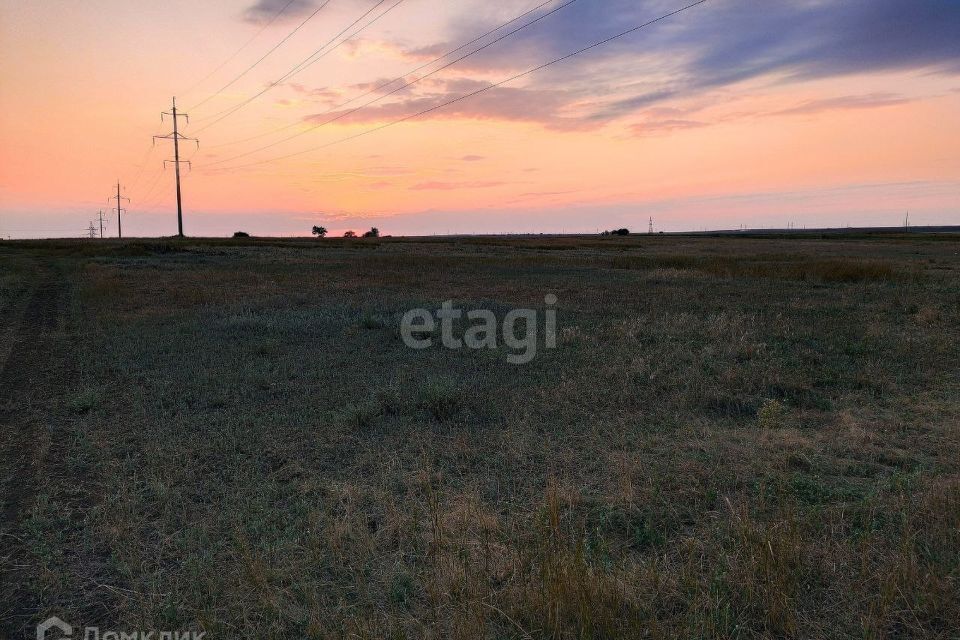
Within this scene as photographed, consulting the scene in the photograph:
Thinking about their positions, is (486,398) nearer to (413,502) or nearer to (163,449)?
(413,502)

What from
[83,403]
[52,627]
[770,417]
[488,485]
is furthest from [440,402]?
[83,403]

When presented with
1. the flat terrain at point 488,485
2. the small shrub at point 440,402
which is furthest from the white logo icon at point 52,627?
the small shrub at point 440,402

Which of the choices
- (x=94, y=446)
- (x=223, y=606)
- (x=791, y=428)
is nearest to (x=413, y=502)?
(x=223, y=606)

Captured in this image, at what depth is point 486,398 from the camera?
8258 millimetres

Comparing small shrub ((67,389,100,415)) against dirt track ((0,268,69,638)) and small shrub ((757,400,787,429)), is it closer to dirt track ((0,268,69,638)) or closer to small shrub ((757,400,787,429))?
dirt track ((0,268,69,638))

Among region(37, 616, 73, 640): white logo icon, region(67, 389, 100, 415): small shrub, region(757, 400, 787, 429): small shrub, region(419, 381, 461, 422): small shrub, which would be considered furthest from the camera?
region(67, 389, 100, 415): small shrub

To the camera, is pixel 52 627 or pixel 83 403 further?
pixel 83 403

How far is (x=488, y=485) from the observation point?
17.9 feet

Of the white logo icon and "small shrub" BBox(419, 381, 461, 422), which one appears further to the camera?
"small shrub" BBox(419, 381, 461, 422)

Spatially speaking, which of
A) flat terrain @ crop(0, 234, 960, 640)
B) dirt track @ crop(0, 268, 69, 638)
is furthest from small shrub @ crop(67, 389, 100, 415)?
dirt track @ crop(0, 268, 69, 638)

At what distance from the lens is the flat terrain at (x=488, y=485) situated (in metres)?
3.49

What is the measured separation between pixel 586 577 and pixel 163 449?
5264 millimetres

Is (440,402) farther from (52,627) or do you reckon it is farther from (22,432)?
(22,432)

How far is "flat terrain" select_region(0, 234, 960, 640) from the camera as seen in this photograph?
349cm
